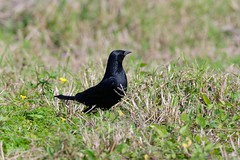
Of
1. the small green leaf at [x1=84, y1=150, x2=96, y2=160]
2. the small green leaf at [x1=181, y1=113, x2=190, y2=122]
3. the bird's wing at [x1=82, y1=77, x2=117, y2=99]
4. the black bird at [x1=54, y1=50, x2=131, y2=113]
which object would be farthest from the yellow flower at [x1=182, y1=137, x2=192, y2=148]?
the bird's wing at [x1=82, y1=77, x2=117, y2=99]

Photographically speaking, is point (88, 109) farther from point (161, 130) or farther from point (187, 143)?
point (187, 143)

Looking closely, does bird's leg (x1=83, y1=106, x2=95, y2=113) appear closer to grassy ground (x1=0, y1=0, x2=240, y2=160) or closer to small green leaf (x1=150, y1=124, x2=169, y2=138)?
grassy ground (x1=0, y1=0, x2=240, y2=160)

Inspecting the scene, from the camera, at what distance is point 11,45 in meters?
9.54

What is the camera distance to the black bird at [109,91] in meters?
5.55

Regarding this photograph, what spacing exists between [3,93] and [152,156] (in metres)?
2.17

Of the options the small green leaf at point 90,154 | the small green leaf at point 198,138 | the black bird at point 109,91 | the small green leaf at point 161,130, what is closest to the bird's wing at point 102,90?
the black bird at point 109,91

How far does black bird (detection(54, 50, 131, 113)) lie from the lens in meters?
5.55

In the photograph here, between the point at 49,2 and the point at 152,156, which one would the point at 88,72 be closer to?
the point at 152,156

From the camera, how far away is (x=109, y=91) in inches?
219

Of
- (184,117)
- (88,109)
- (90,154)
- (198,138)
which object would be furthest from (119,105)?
(90,154)

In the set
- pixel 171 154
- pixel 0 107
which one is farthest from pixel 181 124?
pixel 0 107

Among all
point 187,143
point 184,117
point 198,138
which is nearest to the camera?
point 187,143

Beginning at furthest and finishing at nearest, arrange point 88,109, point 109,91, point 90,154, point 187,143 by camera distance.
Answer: point 88,109 → point 109,91 → point 187,143 → point 90,154

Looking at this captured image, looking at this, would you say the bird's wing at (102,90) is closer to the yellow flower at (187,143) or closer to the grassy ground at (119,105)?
the grassy ground at (119,105)
